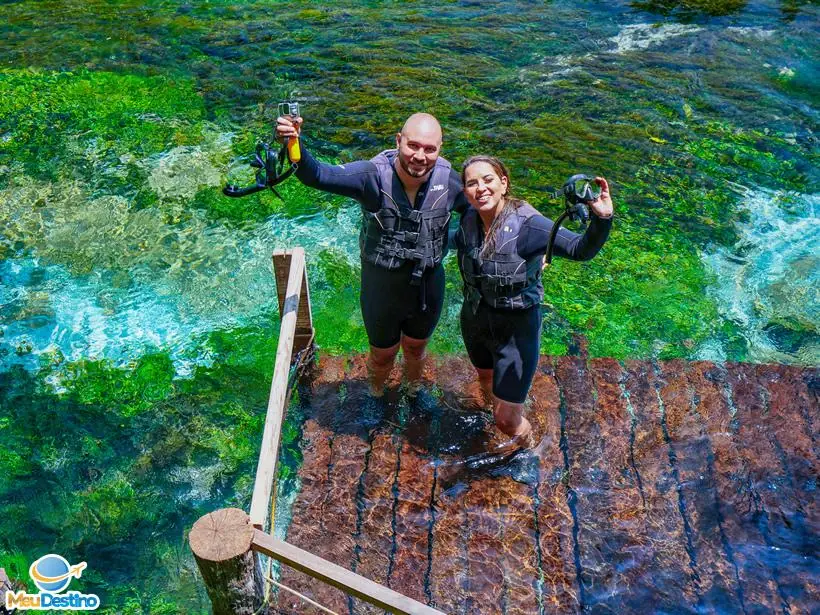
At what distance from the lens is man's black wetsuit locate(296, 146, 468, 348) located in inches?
180

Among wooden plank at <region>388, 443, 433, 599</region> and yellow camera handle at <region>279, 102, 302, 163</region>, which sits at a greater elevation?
yellow camera handle at <region>279, 102, 302, 163</region>

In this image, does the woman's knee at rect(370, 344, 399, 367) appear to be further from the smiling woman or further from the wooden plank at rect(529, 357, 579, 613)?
the wooden plank at rect(529, 357, 579, 613)

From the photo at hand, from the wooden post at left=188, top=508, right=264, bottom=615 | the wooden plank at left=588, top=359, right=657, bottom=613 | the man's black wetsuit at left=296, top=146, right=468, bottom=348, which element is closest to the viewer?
the wooden post at left=188, top=508, right=264, bottom=615

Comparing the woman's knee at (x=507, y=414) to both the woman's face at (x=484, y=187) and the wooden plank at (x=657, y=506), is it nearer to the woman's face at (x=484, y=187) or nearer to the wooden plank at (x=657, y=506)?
the wooden plank at (x=657, y=506)

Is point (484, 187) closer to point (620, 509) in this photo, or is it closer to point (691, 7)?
A: point (620, 509)

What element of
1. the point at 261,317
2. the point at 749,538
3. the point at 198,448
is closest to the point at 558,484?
the point at 749,538

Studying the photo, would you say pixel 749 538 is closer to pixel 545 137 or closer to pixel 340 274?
pixel 340 274

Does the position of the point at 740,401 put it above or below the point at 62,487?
above

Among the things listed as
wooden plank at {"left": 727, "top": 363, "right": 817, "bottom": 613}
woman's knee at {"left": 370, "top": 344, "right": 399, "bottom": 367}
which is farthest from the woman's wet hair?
wooden plank at {"left": 727, "top": 363, "right": 817, "bottom": 613}

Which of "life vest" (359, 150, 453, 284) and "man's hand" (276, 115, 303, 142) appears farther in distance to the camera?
"life vest" (359, 150, 453, 284)

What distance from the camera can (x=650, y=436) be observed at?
17.6 ft

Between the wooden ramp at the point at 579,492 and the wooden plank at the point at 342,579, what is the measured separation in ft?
3.01

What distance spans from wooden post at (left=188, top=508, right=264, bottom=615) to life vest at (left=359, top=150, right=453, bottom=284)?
1.78m

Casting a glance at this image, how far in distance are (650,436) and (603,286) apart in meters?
2.46
